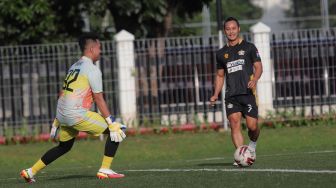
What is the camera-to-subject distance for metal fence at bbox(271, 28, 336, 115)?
23.4 meters

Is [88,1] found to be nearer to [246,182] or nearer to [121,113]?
[121,113]

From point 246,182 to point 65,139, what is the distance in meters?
3.05

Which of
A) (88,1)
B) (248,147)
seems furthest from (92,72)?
(88,1)

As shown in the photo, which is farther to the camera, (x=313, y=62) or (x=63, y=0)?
(x=63, y=0)

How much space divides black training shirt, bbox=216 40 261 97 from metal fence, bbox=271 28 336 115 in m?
9.28

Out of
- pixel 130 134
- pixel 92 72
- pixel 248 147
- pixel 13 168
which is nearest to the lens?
pixel 92 72

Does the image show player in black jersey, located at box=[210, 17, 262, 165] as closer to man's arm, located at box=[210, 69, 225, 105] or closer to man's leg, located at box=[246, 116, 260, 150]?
man's leg, located at box=[246, 116, 260, 150]

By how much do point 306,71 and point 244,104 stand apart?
9763mm

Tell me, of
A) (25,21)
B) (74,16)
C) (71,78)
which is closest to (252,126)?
(71,78)

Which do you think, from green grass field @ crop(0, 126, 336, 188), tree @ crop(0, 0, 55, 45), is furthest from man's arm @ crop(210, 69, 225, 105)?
tree @ crop(0, 0, 55, 45)

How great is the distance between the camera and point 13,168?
19.4m

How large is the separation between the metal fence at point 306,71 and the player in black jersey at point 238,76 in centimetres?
927

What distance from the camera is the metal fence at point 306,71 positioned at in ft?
76.9

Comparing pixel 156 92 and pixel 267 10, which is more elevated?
pixel 267 10
